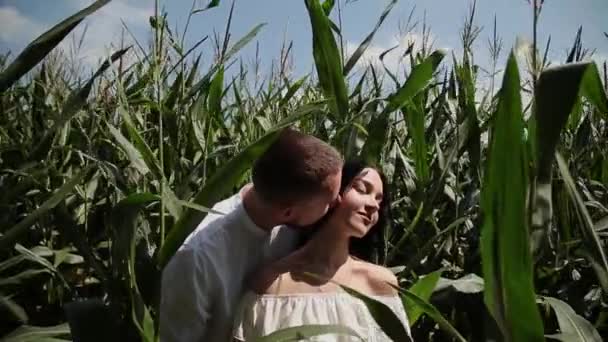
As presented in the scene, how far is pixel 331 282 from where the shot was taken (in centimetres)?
80

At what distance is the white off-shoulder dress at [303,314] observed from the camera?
792 mm

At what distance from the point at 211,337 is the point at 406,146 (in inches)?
32.5

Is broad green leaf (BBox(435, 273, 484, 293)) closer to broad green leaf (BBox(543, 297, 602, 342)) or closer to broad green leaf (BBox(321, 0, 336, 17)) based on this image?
broad green leaf (BBox(543, 297, 602, 342))

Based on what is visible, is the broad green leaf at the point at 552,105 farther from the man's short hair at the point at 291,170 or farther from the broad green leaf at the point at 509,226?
the man's short hair at the point at 291,170

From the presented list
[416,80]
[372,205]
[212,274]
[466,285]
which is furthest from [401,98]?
[212,274]

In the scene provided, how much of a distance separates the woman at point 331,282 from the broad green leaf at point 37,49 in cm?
41

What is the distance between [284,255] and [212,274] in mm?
167

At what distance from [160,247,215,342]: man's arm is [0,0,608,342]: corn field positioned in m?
0.02

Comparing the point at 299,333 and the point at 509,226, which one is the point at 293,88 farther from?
the point at 509,226

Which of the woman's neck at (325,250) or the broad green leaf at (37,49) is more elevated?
the broad green leaf at (37,49)

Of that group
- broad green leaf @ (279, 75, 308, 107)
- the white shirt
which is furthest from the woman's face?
broad green leaf @ (279, 75, 308, 107)

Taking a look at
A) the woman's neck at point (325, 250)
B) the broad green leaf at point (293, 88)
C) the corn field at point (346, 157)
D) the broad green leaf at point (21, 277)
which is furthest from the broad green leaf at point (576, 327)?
the broad green leaf at point (293, 88)

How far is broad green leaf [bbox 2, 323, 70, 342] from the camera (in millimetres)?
795

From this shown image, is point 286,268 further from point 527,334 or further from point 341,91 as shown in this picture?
point 527,334
